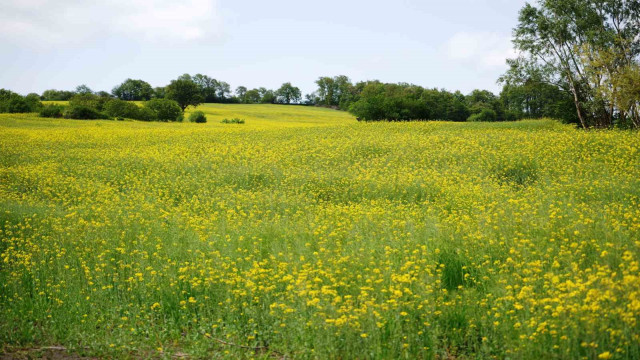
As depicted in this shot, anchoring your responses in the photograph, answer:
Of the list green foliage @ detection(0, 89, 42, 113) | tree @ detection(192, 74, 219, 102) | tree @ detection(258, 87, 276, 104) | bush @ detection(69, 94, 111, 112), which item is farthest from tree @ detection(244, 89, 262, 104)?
green foliage @ detection(0, 89, 42, 113)

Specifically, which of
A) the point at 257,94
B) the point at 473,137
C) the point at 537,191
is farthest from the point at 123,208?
the point at 257,94

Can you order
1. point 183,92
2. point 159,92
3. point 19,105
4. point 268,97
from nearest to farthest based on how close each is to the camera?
1. point 19,105
2. point 183,92
3. point 159,92
4. point 268,97

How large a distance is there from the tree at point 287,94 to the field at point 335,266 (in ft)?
317

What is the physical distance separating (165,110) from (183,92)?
16.3 metres

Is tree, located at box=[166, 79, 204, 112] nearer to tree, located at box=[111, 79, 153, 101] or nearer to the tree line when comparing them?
tree, located at box=[111, 79, 153, 101]

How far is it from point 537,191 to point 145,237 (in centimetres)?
959

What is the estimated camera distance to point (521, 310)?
17.1ft

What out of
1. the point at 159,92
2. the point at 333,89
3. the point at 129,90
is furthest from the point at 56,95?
the point at 333,89

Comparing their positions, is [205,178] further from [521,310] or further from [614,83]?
[614,83]

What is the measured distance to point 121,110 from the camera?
51.0 meters

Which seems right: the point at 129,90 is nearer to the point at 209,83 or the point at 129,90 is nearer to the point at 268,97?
the point at 209,83

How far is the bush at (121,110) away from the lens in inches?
1992

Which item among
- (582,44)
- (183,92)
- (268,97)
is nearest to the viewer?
(582,44)

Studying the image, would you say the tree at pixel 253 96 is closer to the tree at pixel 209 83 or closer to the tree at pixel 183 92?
the tree at pixel 209 83
